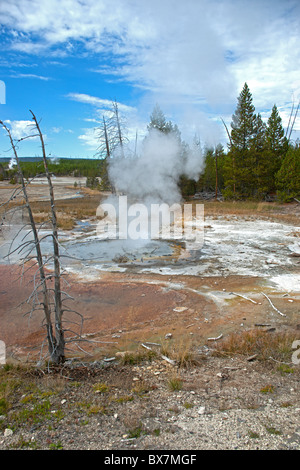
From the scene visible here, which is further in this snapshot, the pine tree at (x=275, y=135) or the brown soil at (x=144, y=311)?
the pine tree at (x=275, y=135)

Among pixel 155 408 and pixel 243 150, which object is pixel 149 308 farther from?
pixel 243 150

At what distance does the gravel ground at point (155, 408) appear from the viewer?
365cm

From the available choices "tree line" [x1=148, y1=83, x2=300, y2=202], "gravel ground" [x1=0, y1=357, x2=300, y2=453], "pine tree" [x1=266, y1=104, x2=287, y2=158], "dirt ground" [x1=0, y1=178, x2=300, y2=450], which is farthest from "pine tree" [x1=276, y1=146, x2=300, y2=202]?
"gravel ground" [x1=0, y1=357, x2=300, y2=453]

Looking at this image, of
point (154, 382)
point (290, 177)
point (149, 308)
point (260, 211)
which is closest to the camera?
point (154, 382)

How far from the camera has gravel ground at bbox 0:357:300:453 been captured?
365cm

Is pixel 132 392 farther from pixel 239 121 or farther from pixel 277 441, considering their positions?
pixel 239 121

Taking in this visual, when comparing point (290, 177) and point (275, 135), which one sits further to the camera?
point (275, 135)

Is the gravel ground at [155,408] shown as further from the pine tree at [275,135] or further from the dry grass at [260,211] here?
the pine tree at [275,135]

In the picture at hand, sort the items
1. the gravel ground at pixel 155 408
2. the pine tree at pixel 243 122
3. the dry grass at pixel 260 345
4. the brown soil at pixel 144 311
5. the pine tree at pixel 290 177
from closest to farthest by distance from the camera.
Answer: the gravel ground at pixel 155 408, the dry grass at pixel 260 345, the brown soil at pixel 144 311, the pine tree at pixel 290 177, the pine tree at pixel 243 122

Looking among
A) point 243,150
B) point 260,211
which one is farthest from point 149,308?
point 243,150

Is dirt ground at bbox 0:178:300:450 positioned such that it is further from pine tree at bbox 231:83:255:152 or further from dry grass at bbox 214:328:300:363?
pine tree at bbox 231:83:255:152

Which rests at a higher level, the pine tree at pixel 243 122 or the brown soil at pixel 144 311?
the pine tree at pixel 243 122

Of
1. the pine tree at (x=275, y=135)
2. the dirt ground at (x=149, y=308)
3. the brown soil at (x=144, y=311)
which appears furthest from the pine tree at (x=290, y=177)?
the brown soil at (x=144, y=311)

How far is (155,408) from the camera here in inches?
170
